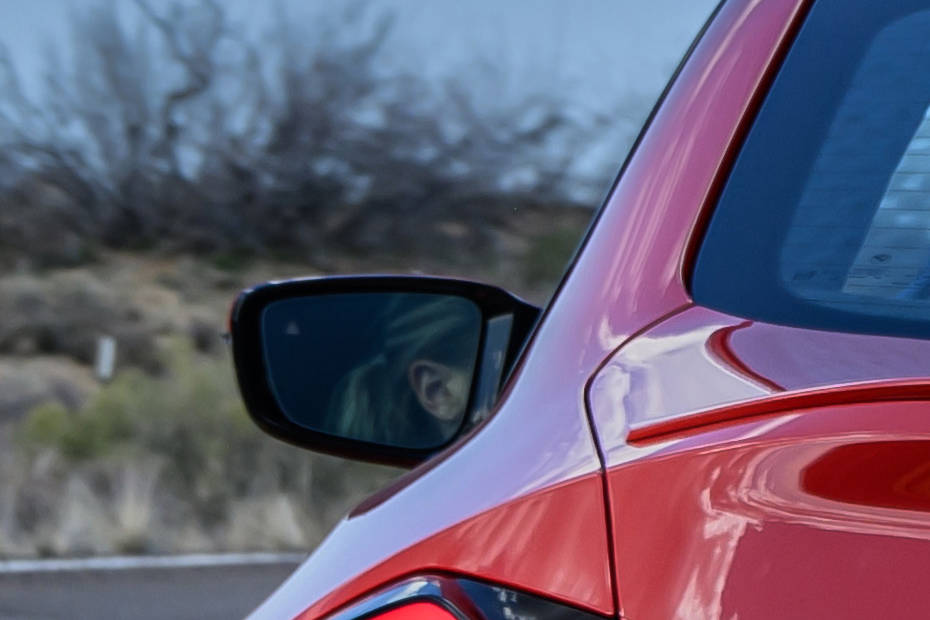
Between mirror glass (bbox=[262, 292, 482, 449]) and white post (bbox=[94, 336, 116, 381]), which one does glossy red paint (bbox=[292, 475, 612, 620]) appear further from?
white post (bbox=[94, 336, 116, 381])

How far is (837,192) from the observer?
1.16 metres

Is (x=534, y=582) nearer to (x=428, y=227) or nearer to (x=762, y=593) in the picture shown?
(x=762, y=593)

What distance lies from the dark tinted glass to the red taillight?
308mm

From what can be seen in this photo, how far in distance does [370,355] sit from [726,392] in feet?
3.39

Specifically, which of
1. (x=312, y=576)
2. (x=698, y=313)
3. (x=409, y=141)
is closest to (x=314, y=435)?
(x=312, y=576)

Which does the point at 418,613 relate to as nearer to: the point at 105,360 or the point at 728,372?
the point at 728,372

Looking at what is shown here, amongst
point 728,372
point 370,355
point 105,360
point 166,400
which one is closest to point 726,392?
point 728,372

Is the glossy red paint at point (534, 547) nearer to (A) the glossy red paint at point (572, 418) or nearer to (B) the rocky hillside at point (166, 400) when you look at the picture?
(A) the glossy red paint at point (572, 418)

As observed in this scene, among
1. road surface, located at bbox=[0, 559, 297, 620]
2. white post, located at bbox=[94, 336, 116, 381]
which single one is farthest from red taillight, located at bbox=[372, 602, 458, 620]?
white post, located at bbox=[94, 336, 116, 381]

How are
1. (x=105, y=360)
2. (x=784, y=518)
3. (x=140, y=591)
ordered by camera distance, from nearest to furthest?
(x=784, y=518) < (x=140, y=591) < (x=105, y=360)

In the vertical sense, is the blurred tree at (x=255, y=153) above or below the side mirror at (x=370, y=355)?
above

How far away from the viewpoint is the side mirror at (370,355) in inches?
73.2

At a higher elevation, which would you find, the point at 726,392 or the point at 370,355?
the point at 370,355


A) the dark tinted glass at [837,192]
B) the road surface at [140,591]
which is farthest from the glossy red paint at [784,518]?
the road surface at [140,591]
